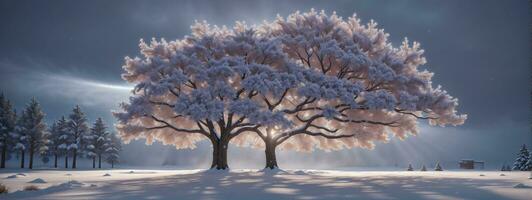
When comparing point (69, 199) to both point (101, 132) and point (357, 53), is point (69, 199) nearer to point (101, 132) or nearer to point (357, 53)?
point (357, 53)

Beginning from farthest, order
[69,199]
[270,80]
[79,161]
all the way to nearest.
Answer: [79,161]
[270,80]
[69,199]

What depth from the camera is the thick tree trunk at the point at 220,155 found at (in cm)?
3712

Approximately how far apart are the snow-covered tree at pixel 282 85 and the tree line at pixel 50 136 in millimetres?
33027

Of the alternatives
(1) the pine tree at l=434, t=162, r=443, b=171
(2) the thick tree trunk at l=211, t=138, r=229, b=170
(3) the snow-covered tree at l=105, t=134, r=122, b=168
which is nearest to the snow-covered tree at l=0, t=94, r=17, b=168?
(3) the snow-covered tree at l=105, t=134, r=122, b=168

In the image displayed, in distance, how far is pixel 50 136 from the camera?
74.2 m

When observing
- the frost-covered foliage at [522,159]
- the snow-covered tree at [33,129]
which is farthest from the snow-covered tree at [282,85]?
the snow-covered tree at [33,129]

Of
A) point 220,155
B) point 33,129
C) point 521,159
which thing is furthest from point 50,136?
point 521,159

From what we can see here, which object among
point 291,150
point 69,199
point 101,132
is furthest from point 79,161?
point 69,199

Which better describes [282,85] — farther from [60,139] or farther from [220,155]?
[60,139]

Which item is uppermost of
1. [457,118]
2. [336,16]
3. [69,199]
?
[336,16]

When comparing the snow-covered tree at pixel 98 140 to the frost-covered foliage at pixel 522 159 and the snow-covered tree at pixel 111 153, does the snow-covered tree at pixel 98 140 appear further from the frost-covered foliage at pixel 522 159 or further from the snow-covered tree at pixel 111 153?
the frost-covered foliage at pixel 522 159

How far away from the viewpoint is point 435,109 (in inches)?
1405

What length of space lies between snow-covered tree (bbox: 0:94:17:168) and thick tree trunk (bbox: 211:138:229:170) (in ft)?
122

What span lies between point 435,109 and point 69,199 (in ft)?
94.9
